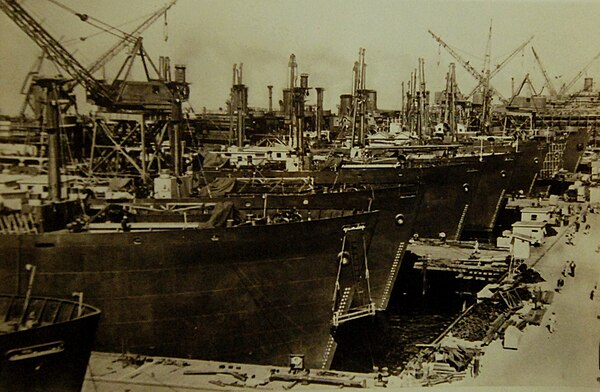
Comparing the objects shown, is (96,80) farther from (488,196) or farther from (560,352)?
(488,196)

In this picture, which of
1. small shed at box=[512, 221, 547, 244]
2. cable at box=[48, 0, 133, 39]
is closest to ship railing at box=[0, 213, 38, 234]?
cable at box=[48, 0, 133, 39]

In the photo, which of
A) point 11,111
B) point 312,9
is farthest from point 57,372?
point 312,9

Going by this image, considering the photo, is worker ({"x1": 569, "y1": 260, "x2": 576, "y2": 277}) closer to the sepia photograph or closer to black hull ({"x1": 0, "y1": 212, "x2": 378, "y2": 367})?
the sepia photograph

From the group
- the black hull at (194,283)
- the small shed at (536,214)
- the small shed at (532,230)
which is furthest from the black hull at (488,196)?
the black hull at (194,283)

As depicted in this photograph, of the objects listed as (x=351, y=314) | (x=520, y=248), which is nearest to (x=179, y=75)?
(x=351, y=314)

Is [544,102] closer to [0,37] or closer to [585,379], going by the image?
[585,379]

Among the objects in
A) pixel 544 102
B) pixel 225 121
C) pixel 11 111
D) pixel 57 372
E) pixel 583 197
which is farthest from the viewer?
pixel 225 121
